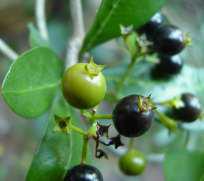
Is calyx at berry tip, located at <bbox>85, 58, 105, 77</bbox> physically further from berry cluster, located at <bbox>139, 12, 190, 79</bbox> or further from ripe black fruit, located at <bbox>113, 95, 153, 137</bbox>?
berry cluster, located at <bbox>139, 12, 190, 79</bbox>

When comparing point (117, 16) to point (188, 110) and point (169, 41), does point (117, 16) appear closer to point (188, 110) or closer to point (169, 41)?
point (169, 41)

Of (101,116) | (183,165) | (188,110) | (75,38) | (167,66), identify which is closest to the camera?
(101,116)

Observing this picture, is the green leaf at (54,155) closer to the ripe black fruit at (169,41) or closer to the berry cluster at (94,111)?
the berry cluster at (94,111)

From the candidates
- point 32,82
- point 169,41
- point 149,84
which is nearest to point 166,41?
point 169,41

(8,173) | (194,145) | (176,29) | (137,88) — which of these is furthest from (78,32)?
(8,173)

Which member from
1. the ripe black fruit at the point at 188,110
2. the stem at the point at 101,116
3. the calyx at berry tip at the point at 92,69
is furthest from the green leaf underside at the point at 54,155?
the ripe black fruit at the point at 188,110

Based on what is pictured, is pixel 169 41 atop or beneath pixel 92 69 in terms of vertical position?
atop

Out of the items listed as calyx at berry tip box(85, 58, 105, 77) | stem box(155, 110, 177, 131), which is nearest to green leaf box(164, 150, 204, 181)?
stem box(155, 110, 177, 131)
